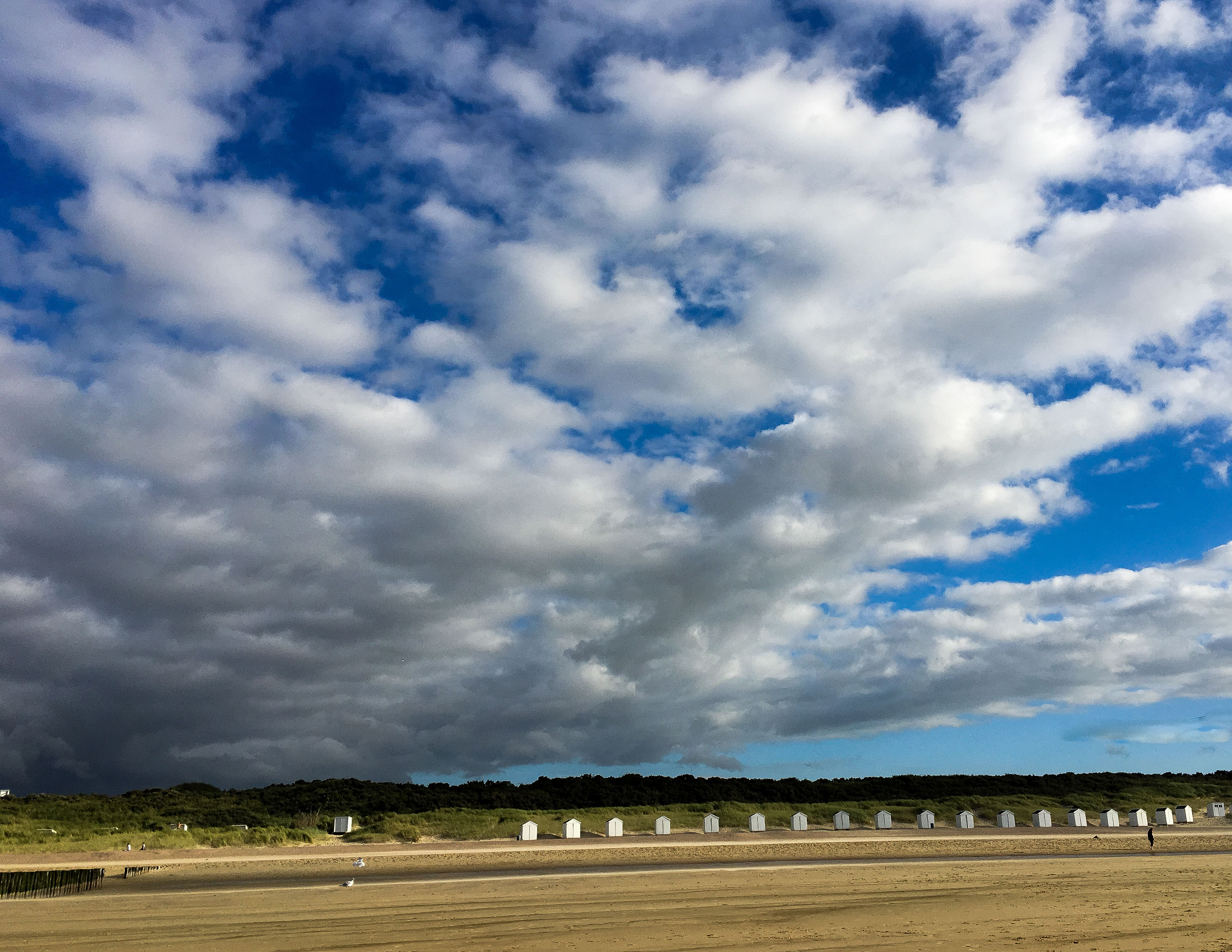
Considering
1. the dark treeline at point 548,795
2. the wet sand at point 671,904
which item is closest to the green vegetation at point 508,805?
the dark treeline at point 548,795

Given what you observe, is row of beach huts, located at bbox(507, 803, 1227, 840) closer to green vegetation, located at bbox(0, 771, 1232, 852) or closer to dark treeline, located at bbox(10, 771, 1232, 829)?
green vegetation, located at bbox(0, 771, 1232, 852)

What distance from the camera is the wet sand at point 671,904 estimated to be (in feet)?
61.9

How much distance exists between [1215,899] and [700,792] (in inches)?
3194

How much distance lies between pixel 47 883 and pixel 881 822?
5271cm

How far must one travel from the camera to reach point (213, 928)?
22062mm

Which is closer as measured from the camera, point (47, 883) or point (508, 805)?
point (47, 883)

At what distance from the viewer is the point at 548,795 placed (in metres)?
96.2

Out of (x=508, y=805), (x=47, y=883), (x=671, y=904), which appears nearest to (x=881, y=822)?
(x=508, y=805)

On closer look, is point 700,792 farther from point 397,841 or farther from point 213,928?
point 213,928

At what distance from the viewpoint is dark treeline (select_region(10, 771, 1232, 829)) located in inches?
3167

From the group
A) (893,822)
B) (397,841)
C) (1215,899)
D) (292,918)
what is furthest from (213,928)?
(893,822)

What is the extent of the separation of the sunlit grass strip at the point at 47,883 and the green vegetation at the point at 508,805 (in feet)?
54.8

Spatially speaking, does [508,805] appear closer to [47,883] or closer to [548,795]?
[548,795]

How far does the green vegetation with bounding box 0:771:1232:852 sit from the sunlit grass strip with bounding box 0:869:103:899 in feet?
54.8
